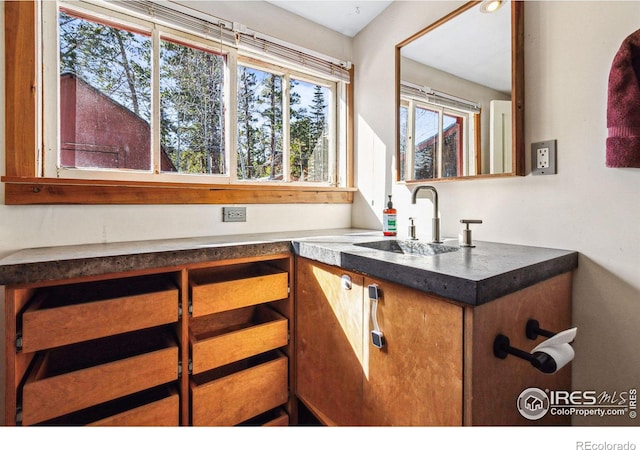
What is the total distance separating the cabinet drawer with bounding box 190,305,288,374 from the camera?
1.18m

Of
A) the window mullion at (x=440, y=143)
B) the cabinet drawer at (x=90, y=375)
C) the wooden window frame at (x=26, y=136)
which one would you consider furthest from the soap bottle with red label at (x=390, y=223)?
the wooden window frame at (x=26, y=136)

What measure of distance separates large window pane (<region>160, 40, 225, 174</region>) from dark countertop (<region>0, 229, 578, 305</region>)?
1.97 ft

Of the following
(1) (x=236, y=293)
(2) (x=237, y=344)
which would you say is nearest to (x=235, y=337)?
(2) (x=237, y=344)

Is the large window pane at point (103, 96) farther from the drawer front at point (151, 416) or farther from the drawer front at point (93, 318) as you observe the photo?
the drawer front at point (151, 416)

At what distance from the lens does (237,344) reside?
1237 millimetres

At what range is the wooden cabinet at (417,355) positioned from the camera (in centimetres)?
75

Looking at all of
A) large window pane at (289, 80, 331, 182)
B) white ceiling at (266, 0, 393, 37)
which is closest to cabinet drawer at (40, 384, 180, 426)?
large window pane at (289, 80, 331, 182)

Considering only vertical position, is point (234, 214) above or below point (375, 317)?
above

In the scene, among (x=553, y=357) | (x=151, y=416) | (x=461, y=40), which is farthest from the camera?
(x=461, y=40)

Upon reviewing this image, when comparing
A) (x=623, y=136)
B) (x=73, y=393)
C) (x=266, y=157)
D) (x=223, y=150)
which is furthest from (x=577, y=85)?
(x=73, y=393)

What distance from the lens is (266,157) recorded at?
1847 mm

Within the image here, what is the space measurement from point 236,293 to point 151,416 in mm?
508

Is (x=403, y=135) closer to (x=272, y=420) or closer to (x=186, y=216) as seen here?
(x=186, y=216)

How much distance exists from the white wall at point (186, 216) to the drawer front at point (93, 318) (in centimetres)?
37
